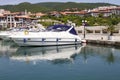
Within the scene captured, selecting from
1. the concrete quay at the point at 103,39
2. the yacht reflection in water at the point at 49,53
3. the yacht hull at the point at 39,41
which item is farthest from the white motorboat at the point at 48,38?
the concrete quay at the point at 103,39

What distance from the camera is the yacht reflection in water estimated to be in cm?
2725

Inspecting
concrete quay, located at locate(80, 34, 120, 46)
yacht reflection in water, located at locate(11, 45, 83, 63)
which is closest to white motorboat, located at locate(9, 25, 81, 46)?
yacht reflection in water, located at locate(11, 45, 83, 63)

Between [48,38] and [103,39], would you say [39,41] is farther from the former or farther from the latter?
[103,39]

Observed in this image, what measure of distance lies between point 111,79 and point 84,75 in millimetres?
1875

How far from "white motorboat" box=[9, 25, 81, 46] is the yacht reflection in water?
818mm

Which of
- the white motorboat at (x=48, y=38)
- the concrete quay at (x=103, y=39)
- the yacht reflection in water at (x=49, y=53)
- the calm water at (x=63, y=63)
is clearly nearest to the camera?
the calm water at (x=63, y=63)

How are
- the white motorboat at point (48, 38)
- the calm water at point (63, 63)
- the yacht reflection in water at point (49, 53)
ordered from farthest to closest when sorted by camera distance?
the white motorboat at point (48, 38), the yacht reflection in water at point (49, 53), the calm water at point (63, 63)

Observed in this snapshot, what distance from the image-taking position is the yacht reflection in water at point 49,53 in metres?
27.2

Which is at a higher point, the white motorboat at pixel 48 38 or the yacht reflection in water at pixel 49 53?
the white motorboat at pixel 48 38

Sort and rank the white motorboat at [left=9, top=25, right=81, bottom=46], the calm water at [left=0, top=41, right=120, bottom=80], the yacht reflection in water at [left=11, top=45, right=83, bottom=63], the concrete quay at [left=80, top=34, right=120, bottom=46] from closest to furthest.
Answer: the calm water at [left=0, top=41, right=120, bottom=80] < the yacht reflection in water at [left=11, top=45, right=83, bottom=63] < the concrete quay at [left=80, top=34, right=120, bottom=46] < the white motorboat at [left=9, top=25, right=81, bottom=46]

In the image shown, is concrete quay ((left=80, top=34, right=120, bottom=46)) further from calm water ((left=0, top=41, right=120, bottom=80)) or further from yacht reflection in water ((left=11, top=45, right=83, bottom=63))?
yacht reflection in water ((left=11, top=45, right=83, bottom=63))

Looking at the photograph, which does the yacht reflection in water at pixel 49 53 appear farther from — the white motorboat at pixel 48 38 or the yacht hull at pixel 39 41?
the white motorboat at pixel 48 38

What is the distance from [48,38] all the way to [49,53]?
192 inches

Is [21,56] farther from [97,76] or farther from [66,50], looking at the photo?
[97,76]
